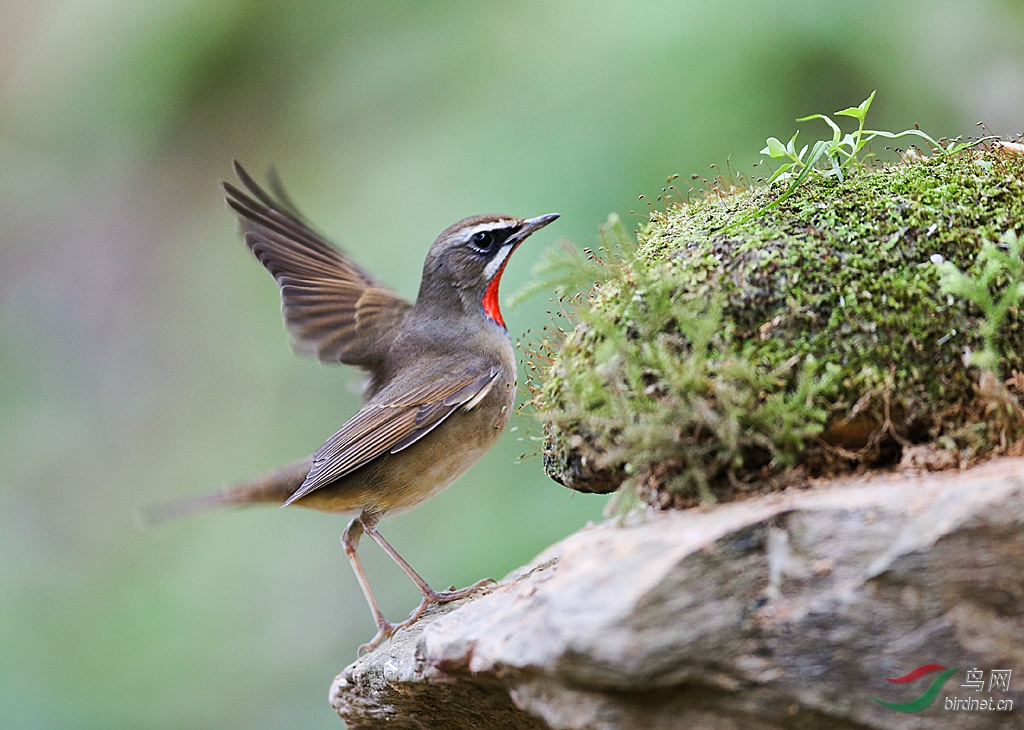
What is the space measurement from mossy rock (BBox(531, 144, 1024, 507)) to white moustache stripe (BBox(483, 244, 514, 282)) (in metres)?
2.04

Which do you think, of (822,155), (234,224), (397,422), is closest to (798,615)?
(822,155)

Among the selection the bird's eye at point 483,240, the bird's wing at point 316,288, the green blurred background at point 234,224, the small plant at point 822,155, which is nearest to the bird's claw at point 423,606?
the green blurred background at point 234,224

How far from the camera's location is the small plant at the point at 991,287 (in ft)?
8.66

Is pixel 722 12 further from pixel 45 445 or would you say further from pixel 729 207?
pixel 45 445

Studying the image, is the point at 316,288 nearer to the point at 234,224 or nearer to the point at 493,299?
the point at 493,299

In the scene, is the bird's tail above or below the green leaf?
above

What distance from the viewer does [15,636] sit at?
7.46 metres

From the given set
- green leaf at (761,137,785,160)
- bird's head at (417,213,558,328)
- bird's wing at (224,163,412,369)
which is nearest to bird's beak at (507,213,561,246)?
bird's head at (417,213,558,328)

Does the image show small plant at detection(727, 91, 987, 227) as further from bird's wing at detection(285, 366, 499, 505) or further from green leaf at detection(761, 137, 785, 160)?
bird's wing at detection(285, 366, 499, 505)

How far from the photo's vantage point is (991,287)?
2766 mm

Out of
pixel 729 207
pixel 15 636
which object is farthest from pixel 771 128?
pixel 15 636

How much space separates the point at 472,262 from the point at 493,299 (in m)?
0.26

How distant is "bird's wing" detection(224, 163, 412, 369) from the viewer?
5.29 m

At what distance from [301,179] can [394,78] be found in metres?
1.67
